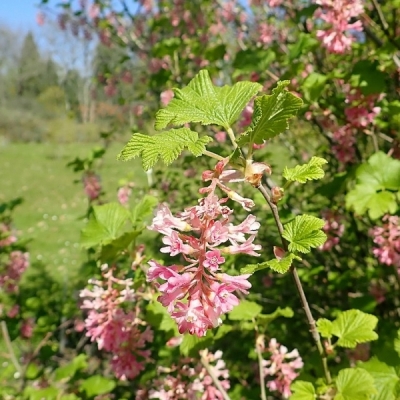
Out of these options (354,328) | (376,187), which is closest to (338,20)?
(376,187)

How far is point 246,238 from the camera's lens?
198cm

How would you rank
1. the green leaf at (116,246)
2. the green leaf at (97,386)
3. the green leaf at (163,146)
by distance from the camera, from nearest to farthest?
the green leaf at (163,146) → the green leaf at (116,246) → the green leaf at (97,386)

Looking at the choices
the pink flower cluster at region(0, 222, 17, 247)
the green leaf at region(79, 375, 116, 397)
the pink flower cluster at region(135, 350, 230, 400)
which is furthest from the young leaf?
the pink flower cluster at region(0, 222, 17, 247)

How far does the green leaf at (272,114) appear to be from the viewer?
1067 millimetres

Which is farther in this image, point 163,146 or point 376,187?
point 376,187

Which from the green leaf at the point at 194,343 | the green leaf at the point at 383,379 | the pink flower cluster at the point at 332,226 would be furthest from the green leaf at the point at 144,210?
the pink flower cluster at the point at 332,226

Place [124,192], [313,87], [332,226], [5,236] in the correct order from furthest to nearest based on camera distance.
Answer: [124,192]
[5,236]
[332,226]
[313,87]

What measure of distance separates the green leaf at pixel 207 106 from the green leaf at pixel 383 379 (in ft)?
3.47

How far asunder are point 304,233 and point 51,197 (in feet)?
45.1

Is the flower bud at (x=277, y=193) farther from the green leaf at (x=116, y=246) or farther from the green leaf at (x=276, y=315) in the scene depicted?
the green leaf at (x=276, y=315)

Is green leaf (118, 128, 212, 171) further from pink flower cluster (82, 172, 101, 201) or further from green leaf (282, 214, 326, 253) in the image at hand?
pink flower cluster (82, 172, 101, 201)

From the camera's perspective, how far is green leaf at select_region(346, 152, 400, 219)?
7.21 feet

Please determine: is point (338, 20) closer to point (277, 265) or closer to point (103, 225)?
point (103, 225)

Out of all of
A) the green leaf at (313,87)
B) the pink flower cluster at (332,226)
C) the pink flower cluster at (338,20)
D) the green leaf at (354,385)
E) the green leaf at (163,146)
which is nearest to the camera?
the green leaf at (163,146)
